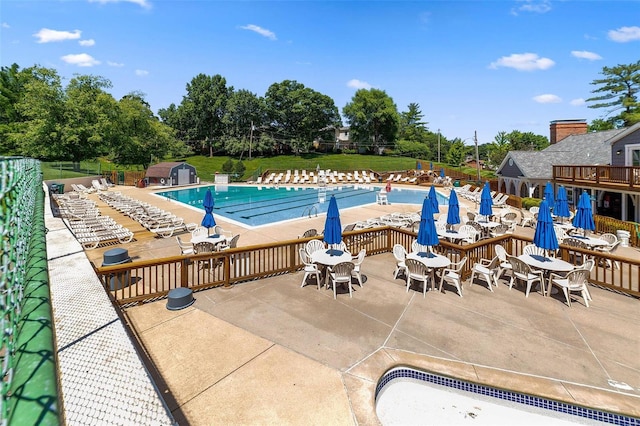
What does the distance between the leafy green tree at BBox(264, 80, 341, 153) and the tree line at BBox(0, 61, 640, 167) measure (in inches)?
7.7

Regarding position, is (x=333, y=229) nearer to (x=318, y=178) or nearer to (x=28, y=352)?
(x=28, y=352)

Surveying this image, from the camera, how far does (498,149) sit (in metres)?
55.4

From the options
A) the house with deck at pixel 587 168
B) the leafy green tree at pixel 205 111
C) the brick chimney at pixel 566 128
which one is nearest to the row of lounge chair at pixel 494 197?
the house with deck at pixel 587 168

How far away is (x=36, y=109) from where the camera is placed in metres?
31.8

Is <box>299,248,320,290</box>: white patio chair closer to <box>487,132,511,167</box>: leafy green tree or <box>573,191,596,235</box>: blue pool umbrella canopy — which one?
<box>573,191,596,235</box>: blue pool umbrella canopy

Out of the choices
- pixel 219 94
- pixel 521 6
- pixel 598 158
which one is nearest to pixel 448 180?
Result: pixel 598 158

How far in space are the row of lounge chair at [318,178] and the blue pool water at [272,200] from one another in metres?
4.00

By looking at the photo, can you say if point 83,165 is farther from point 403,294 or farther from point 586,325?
point 586,325

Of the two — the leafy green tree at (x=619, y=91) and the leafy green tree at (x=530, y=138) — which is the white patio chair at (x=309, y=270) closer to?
the leafy green tree at (x=619, y=91)

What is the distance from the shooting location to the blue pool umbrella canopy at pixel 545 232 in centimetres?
769

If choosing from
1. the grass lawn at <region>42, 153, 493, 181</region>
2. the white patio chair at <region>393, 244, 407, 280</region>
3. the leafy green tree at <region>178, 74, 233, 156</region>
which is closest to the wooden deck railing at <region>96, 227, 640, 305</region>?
the white patio chair at <region>393, 244, 407, 280</region>

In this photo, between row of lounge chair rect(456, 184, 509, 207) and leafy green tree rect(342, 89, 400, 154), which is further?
leafy green tree rect(342, 89, 400, 154)

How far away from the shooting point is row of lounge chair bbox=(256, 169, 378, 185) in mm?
40781

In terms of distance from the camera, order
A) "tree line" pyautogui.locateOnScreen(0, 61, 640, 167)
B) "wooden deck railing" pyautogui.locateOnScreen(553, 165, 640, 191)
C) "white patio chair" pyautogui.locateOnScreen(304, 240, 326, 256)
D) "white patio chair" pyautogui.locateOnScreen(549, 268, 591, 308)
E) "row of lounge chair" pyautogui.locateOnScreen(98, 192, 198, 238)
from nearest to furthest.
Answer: "white patio chair" pyautogui.locateOnScreen(549, 268, 591, 308) < "white patio chair" pyautogui.locateOnScreen(304, 240, 326, 256) < "row of lounge chair" pyautogui.locateOnScreen(98, 192, 198, 238) < "wooden deck railing" pyautogui.locateOnScreen(553, 165, 640, 191) < "tree line" pyautogui.locateOnScreen(0, 61, 640, 167)
